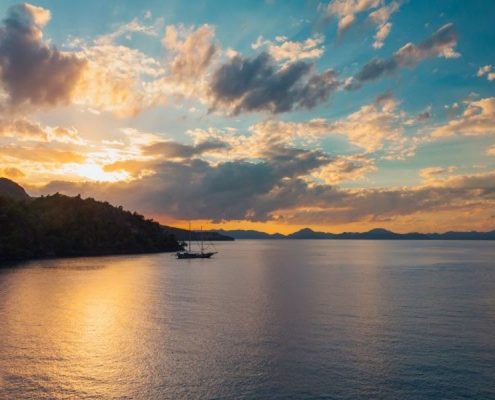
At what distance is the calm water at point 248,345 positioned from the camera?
1650 inches

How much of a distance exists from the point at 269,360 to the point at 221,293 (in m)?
60.7

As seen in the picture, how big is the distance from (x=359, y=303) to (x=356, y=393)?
53321 mm

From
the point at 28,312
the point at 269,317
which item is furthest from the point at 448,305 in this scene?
the point at 28,312

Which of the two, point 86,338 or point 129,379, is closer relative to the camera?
point 129,379

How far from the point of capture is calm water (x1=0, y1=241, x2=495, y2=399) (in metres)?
41.9

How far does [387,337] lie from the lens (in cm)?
6066

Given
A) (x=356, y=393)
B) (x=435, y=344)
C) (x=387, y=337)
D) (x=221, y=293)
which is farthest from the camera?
(x=221, y=293)

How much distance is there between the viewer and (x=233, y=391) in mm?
40812

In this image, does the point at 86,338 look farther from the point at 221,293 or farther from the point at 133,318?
the point at 221,293

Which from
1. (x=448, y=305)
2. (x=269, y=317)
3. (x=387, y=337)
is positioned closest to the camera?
(x=387, y=337)

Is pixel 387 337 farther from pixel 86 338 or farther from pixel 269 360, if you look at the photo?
pixel 86 338

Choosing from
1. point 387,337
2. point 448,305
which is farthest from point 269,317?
point 448,305

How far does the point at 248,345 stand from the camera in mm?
56750

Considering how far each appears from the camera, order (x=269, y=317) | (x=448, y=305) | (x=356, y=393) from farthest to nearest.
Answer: (x=448, y=305)
(x=269, y=317)
(x=356, y=393)
